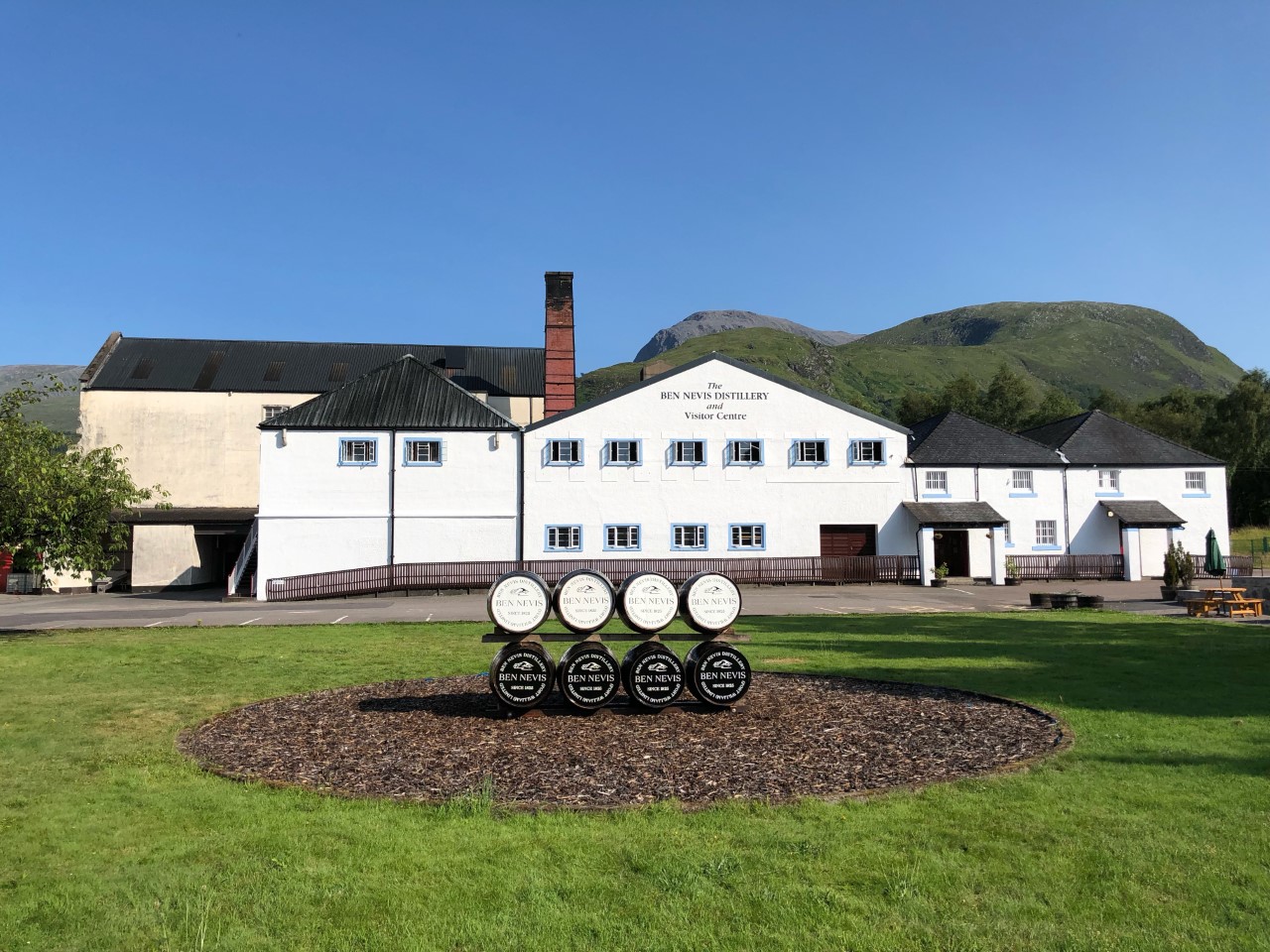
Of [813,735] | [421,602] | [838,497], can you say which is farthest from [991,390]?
[813,735]

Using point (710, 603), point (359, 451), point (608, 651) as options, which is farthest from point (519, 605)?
point (359, 451)

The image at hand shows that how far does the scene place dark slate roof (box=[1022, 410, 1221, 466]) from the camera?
143ft

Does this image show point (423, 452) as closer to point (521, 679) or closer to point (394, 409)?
point (394, 409)

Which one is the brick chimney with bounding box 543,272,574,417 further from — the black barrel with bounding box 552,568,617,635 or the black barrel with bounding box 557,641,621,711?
the black barrel with bounding box 557,641,621,711

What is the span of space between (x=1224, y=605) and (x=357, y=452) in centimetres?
3140

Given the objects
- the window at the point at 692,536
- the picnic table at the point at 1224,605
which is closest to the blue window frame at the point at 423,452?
the window at the point at 692,536

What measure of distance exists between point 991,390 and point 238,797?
10110cm

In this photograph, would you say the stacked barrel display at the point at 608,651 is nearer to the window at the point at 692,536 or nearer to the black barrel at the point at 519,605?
the black barrel at the point at 519,605

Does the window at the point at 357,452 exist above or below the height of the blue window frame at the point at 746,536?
above

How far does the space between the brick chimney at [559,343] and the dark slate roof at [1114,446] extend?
24.9 metres

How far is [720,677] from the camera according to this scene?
34.1 feet

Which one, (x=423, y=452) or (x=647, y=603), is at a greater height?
(x=423, y=452)

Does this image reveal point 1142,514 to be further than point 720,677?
Yes

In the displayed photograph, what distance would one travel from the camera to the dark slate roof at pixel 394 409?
38250mm
